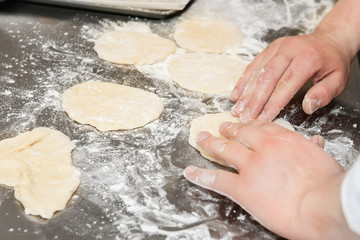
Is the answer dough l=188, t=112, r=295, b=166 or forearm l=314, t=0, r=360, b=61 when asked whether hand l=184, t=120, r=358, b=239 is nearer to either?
dough l=188, t=112, r=295, b=166

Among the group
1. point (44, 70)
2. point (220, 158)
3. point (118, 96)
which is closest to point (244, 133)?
point (220, 158)

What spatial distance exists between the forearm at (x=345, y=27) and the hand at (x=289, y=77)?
0.23 feet

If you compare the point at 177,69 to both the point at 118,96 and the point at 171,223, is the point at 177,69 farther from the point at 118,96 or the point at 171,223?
the point at 171,223

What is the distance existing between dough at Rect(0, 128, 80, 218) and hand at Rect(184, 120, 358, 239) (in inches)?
15.4

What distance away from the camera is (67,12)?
7.61 ft

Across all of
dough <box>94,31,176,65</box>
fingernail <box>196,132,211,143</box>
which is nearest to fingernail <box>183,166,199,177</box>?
fingernail <box>196,132,211,143</box>

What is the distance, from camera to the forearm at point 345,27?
1.82 metres

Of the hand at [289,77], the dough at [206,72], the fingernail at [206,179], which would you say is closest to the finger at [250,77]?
the hand at [289,77]

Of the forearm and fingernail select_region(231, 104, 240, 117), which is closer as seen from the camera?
fingernail select_region(231, 104, 240, 117)

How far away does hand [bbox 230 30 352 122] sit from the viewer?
1595 millimetres

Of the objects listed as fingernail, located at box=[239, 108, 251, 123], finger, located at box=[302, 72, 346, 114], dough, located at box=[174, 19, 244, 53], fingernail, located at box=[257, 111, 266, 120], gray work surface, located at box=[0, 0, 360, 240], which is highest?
finger, located at box=[302, 72, 346, 114]

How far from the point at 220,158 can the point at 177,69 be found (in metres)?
0.67

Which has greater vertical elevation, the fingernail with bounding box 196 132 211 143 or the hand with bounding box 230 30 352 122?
the hand with bounding box 230 30 352 122

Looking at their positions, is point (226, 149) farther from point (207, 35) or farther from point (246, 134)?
point (207, 35)
